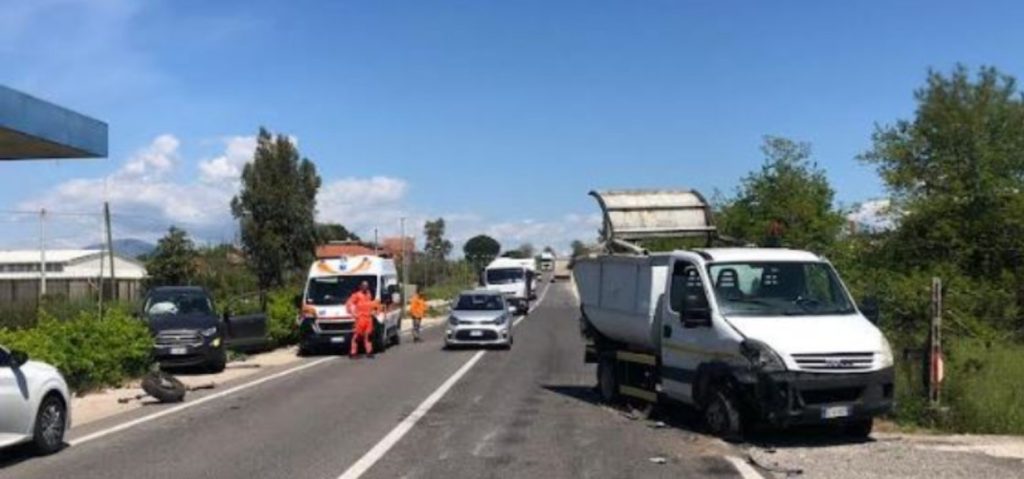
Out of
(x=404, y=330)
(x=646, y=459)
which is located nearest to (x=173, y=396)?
(x=646, y=459)

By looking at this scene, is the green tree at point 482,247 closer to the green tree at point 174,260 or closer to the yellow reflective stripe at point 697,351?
the green tree at point 174,260

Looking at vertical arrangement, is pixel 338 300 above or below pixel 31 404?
above

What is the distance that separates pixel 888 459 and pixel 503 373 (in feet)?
39.6

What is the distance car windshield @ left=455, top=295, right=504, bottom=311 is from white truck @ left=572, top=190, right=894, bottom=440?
1398 centimetres

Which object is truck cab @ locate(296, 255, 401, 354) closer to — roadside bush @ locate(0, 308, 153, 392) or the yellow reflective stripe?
roadside bush @ locate(0, 308, 153, 392)

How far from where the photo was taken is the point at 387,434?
12.8 meters

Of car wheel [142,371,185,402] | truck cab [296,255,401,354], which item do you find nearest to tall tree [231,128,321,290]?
truck cab [296,255,401,354]

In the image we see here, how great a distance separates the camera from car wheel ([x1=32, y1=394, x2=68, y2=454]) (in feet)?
37.7

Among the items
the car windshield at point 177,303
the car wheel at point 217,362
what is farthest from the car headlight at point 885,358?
the car windshield at point 177,303

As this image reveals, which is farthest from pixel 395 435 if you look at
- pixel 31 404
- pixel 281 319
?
pixel 281 319

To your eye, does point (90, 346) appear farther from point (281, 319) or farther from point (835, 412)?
point (281, 319)

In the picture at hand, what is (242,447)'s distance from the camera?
11969mm

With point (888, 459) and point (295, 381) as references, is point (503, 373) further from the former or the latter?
point (888, 459)

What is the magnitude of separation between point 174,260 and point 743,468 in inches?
2194
